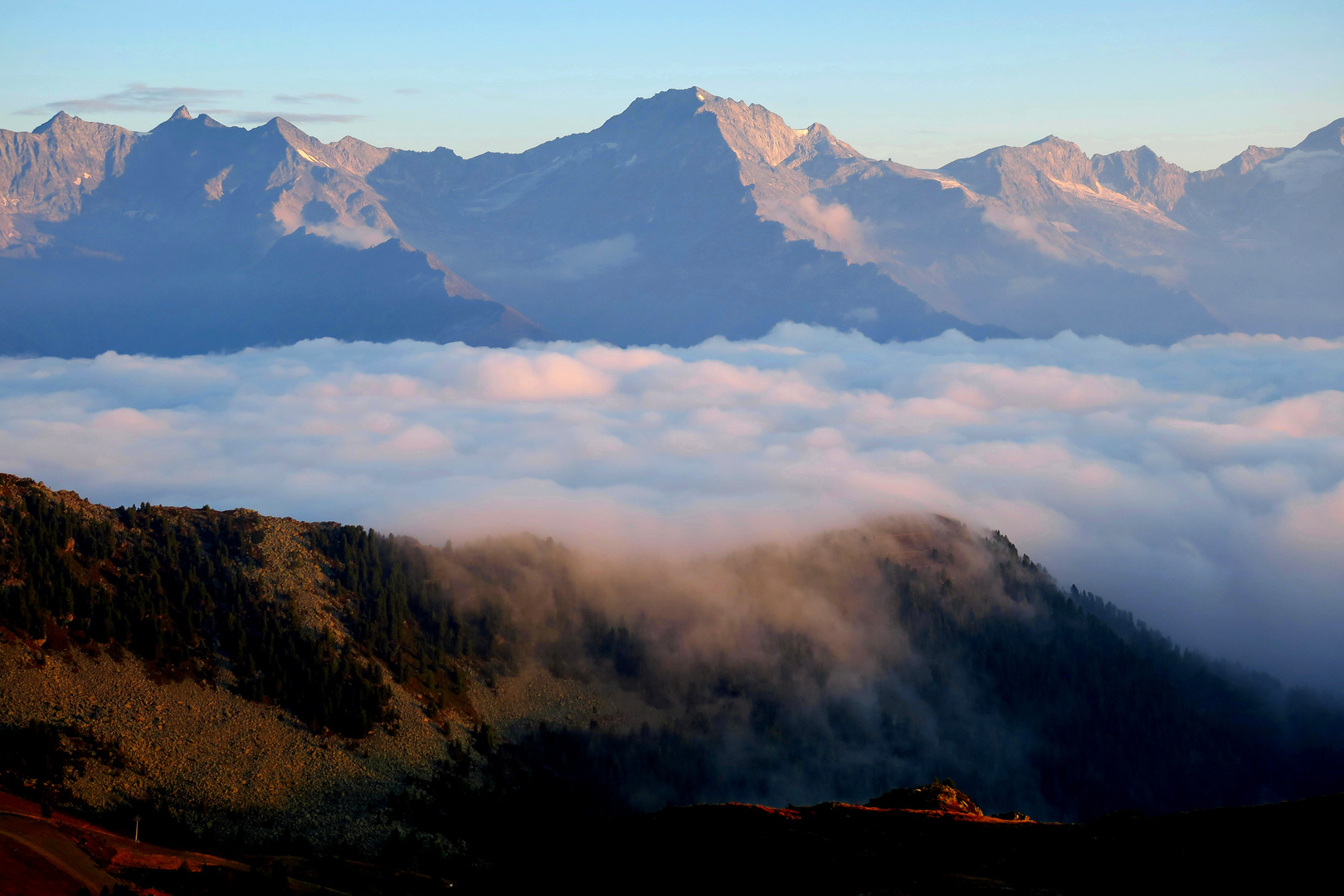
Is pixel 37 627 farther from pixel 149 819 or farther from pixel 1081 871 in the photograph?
pixel 1081 871

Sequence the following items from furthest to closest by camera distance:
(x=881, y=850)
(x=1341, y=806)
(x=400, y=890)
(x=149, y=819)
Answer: (x=149, y=819) → (x=400, y=890) → (x=881, y=850) → (x=1341, y=806)

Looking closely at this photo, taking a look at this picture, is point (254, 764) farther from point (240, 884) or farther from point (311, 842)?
point (240, 884)

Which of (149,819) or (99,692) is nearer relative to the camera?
(149,819)

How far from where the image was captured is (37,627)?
19362cm

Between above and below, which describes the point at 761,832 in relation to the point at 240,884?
above

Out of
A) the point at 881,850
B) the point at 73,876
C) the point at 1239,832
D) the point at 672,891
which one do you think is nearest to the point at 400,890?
the point at 73,876

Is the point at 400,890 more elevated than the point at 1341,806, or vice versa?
the point at 1341,806

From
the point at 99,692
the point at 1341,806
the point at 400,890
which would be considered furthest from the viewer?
the point at 99,692

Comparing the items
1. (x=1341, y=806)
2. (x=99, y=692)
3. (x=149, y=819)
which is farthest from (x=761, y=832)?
(x=99, y=692)

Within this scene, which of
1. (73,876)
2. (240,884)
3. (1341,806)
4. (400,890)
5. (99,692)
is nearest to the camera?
(1341,806)

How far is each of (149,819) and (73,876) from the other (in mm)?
45263

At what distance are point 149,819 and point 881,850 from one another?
11131 cm

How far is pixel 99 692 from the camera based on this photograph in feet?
615

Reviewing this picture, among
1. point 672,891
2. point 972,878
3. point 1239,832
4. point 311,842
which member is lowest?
point 311,842
